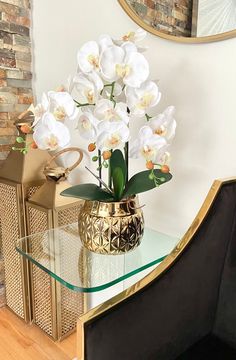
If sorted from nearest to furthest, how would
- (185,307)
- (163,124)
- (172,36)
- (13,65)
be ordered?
(185,307), (163,124), (172,36), (13,65)

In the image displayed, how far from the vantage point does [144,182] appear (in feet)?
3.14

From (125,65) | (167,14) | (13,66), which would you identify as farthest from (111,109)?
(13,66)

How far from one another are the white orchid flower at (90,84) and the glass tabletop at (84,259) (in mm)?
520

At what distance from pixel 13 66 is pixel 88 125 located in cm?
92

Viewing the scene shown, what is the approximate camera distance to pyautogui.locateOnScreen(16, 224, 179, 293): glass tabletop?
3.05ft

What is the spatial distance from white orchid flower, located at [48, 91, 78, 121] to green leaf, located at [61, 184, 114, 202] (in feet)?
0.76

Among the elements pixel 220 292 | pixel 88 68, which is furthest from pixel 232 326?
pixel 88 68

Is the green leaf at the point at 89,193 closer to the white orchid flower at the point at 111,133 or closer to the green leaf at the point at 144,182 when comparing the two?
the green leaf at the point at 144,182

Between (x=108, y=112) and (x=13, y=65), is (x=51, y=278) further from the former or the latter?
(x=13, y=65)

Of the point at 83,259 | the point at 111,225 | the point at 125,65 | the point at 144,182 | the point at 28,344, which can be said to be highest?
the point at 125,65

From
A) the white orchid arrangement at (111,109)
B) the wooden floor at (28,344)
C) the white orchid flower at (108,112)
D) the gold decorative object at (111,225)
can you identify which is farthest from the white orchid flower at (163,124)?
the wooden floor at (28,344)

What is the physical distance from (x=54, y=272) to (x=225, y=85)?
796mm

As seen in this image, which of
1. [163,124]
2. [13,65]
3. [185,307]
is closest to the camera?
[185,307]

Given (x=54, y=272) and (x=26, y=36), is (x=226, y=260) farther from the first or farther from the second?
(x=26, y=36)
